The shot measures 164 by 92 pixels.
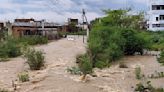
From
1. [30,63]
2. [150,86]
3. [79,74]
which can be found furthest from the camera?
[30,63]

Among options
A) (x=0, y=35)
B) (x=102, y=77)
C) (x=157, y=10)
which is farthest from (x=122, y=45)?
(x=157, y=10)

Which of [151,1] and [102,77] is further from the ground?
[151,1]

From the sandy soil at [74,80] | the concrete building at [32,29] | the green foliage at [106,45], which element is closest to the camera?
the sandy soil at [74,80]

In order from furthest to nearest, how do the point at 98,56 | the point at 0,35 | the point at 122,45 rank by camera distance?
the point at 0,35
the point at 122,45
the point at 98,56

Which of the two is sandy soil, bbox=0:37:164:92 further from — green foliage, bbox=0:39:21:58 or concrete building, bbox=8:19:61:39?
concrete building, bbox=8:19:61:39

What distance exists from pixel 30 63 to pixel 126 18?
16.7 metres

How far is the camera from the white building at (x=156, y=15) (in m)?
68.9

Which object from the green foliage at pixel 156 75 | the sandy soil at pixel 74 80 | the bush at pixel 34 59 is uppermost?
the bush at pixel 34 59

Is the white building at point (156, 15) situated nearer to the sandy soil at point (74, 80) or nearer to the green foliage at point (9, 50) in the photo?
the green foliage at point (9, 50)

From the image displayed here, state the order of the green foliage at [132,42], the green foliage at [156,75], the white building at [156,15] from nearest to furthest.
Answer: the green foliage at [156,75] < the green foliage at [132,42] < the white building at [156,15]

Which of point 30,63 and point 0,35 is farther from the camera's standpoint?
point 0,35

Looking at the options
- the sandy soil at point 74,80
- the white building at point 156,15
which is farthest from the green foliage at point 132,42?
the white building at point 156,15

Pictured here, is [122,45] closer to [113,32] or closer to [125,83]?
[113,32]

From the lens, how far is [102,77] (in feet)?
63.7
